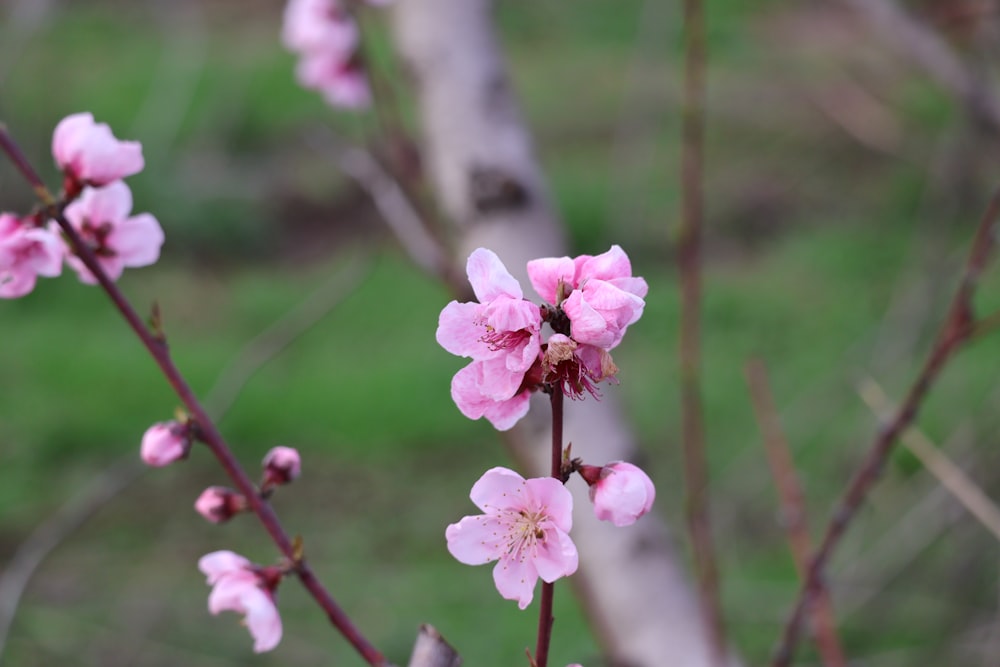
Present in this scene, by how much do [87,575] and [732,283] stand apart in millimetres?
1364

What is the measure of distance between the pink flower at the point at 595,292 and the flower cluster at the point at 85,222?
0.68ft

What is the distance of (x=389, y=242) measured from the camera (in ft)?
8.63

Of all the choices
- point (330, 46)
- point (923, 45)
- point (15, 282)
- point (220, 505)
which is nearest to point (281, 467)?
point (220, 505)

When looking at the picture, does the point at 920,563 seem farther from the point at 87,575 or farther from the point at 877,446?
the point at 87,575

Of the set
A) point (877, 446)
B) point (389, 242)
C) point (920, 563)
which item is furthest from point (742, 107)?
point (877, 446)

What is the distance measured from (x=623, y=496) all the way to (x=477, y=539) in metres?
0.05

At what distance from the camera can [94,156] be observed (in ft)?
1.63

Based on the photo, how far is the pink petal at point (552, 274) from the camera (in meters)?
0.38

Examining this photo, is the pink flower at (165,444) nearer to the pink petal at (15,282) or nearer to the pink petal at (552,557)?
the pink petal at (15,282)

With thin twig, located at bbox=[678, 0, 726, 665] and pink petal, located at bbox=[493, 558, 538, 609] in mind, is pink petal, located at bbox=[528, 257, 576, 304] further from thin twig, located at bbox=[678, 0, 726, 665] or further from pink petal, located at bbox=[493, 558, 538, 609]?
thin twig, located at bbox=[678, 0, 726, 665]

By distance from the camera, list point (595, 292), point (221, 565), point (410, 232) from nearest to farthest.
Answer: point (595, 292), point (221, 565), point (410, 232)

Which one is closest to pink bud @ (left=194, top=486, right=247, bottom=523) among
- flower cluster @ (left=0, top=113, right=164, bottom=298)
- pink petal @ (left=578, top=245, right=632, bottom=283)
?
flower cluster @ (left=0, top=113, right=164, bottom=298)

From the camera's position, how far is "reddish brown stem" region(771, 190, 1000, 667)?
648 millimetres

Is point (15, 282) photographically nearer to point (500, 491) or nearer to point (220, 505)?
point (220, 505)
